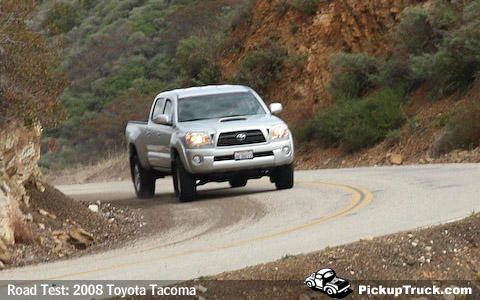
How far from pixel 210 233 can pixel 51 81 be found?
15.1ft

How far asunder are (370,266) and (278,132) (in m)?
7.64

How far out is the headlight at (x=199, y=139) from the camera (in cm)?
1605

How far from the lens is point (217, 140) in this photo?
16062mm

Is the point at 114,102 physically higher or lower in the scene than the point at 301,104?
lower

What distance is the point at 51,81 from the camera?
15.4 meters

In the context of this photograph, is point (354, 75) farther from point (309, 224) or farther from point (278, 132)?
point (309, 224)

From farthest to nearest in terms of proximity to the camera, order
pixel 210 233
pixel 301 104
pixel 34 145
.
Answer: pixel 301 104, pixel 34 145, pixel 210 233

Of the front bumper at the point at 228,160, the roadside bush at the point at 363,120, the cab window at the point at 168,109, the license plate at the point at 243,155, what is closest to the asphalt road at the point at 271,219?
the front bumper at the point at 228,160

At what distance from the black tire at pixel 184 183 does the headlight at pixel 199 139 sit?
0.48 metres

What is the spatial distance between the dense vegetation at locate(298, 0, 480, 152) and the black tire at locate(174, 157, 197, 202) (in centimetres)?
970

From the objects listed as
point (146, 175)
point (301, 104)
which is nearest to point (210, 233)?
point (146, 175)

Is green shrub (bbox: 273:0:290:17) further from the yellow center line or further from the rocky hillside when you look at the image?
the yellow center line

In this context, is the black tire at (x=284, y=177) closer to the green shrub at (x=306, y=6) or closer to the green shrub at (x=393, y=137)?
the green shrub at (x=393, y=137)

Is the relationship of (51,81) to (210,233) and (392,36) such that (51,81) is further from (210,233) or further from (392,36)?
(392,36)
